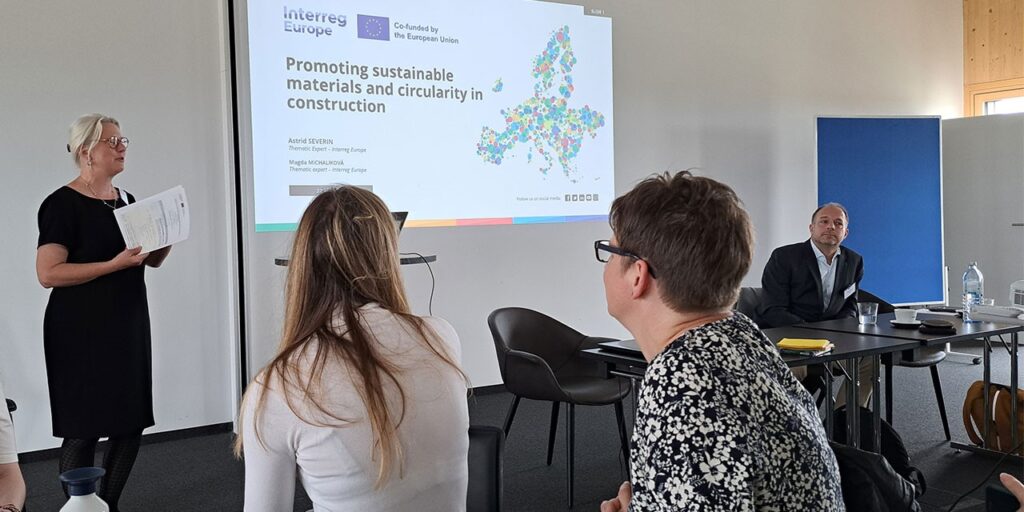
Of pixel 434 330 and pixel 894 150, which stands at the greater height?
pixel 894 150

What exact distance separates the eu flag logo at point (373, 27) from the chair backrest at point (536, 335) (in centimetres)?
203

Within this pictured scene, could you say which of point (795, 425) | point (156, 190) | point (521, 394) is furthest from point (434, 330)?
Result: point (156, 190)

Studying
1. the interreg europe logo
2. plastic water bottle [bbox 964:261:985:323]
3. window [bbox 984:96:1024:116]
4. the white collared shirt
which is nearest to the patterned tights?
the interreg europe logo

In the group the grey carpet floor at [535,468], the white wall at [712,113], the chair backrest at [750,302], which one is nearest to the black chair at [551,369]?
the grey carpet floor at [535,468]

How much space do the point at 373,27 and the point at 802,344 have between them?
10.7ft

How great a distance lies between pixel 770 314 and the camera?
4473 millimetres

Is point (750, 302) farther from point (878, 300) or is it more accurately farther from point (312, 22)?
point (312, 22)

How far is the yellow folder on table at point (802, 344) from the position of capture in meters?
3.17

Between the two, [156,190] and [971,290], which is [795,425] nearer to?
[971,290]

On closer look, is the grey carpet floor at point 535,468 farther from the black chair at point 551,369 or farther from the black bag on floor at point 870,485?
the black bag on floor at point 870,485

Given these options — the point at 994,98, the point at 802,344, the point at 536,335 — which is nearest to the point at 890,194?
the point at 994,98

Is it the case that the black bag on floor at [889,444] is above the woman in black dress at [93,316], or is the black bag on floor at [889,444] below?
below

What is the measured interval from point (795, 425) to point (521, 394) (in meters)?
2.60

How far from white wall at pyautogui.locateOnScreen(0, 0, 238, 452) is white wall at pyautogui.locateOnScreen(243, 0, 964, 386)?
297 mm
